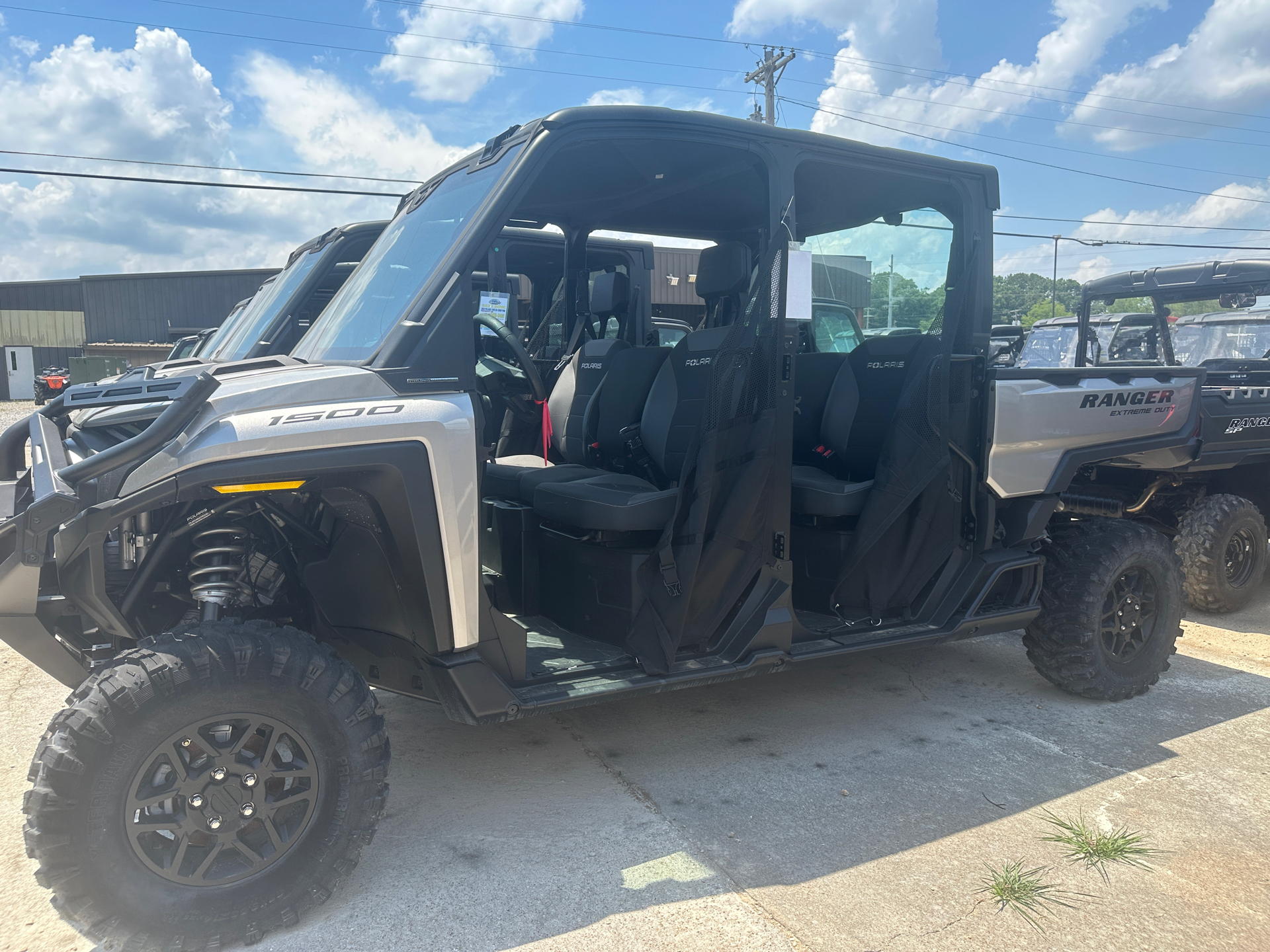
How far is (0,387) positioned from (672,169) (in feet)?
145

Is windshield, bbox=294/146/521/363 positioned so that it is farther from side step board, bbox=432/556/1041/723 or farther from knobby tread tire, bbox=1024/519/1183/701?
knobby tread tire, bbox=1024/519/1183/701

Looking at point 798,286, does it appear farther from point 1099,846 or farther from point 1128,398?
point 1099,846

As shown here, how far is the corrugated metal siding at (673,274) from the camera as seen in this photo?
20.8 metres

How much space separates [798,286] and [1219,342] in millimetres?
6908

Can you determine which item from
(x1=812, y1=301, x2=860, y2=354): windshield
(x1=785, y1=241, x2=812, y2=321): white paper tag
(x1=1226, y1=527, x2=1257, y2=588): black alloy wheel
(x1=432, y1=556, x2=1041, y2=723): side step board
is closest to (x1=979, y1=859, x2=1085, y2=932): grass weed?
(x1=432, y1=556, x2=1041, y2=723): side step board

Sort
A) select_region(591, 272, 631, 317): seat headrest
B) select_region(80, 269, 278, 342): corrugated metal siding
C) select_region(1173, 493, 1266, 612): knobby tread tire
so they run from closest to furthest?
select_region(591, 272, 631, 317): seat headrest, select_region(1173, 493, 1266, 612): knobby tread tire, select_region(80, 269, 278, 342): corrugated metal siding

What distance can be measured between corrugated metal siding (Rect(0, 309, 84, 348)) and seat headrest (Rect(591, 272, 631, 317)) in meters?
42.0

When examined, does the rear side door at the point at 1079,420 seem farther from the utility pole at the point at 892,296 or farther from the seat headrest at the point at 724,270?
the seat headrest at the point at 724,270

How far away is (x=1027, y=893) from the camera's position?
279 cm

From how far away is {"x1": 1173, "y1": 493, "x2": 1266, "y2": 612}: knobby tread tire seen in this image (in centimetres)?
598

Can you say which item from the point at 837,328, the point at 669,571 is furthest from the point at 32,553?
the point at 837,328

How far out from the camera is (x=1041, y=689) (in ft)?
15.7

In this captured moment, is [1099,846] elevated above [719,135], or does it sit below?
below

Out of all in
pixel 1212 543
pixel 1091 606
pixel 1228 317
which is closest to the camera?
pixel 1091 606
